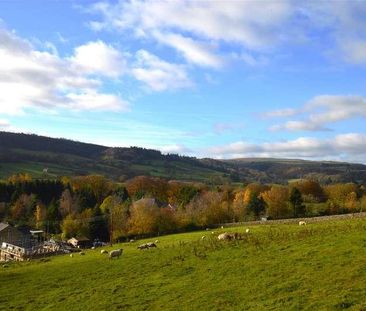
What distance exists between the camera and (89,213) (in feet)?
359

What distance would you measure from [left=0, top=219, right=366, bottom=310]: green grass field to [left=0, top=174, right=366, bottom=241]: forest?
38799 mm

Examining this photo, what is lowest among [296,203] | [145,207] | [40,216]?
[40,216]

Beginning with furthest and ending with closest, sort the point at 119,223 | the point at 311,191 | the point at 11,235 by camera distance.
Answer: the point at 311,191
the point at 11,235
the point at 119,223

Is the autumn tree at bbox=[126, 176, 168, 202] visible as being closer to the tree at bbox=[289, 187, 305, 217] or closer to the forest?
the forest

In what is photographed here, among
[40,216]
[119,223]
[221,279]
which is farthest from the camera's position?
[40,216]

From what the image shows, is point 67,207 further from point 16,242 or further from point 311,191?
point 311,191

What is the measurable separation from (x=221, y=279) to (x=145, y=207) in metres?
54.9

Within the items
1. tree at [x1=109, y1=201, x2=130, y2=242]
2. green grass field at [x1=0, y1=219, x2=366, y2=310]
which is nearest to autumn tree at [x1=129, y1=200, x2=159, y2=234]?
tree at [x1=109, y1=201, x2=130, y2=242]

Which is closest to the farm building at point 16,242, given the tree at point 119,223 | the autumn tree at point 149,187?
the tree at point 119,223

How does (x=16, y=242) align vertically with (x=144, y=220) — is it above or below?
below

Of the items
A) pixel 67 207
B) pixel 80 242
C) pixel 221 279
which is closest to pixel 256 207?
pixel 80 242

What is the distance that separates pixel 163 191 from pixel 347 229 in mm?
121807

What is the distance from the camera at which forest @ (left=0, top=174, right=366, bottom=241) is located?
77.7 m

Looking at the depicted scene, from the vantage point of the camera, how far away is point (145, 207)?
79.2m
